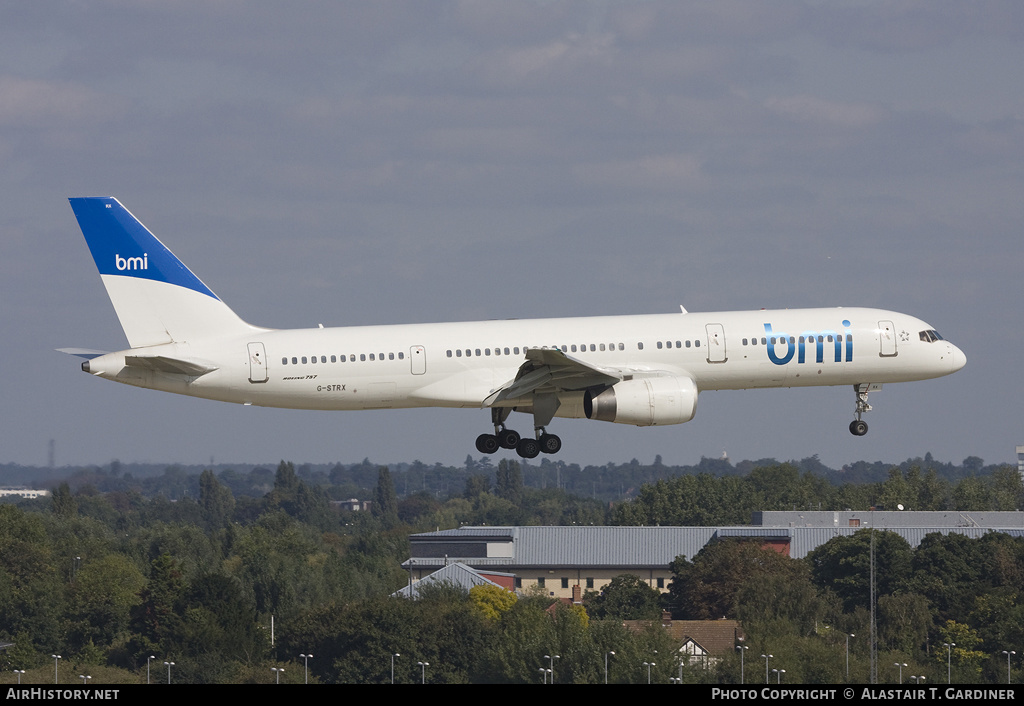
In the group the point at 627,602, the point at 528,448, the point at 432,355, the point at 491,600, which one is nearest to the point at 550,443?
the point at 528,448

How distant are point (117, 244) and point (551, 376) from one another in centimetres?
1873

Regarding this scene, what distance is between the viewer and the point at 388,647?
471ft

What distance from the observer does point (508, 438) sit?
223 ft

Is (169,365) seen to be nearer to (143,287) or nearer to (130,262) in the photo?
(143,287)

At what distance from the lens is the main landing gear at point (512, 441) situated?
66562mm

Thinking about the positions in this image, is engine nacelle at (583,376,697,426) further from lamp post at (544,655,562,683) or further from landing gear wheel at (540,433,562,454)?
lamp post at (544,655,562,683)

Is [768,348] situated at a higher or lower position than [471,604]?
higher

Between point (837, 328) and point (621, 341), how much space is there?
9613 mm

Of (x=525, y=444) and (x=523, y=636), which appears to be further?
(x=523, y=636)

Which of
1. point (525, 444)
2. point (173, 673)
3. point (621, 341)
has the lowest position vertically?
point (173, 673)
